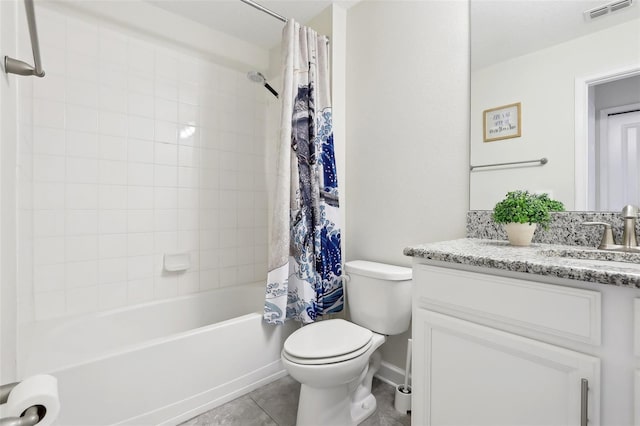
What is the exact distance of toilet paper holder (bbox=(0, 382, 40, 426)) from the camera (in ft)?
1.28

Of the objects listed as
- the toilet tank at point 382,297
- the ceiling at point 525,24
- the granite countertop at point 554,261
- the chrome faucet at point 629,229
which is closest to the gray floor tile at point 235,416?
the toilet tank at point 382,297

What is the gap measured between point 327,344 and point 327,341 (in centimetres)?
3

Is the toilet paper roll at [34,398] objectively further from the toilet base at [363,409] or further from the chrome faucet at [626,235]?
the chrome faucet at [626,235]

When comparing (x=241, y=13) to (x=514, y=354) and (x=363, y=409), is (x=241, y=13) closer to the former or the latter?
(x=514, y=354)

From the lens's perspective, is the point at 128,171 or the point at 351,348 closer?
the point at 351,348

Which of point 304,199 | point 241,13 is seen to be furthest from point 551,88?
point 241,13

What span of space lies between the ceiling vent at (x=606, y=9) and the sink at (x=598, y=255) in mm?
909

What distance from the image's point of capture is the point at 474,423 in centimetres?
96

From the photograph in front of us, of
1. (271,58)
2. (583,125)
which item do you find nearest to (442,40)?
(583,125)

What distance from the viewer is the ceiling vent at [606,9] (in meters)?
1.10

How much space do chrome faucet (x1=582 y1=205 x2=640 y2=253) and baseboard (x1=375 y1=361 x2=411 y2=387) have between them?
1.23 m

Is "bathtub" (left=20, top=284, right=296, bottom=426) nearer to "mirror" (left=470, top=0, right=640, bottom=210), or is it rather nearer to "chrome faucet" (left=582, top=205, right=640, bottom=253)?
"mirror" (left=470, top=0, right=640, bottom=210)

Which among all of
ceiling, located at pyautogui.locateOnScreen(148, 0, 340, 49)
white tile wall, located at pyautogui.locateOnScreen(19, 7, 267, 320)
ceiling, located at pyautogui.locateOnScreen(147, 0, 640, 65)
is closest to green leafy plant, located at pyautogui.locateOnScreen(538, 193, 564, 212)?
ceiling, located at pyautogui.locateOnScreen(147, 0, 640, 65)

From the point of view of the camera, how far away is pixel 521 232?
46.0 inches
